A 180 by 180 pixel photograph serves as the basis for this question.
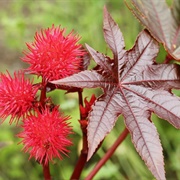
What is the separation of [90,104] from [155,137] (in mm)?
203

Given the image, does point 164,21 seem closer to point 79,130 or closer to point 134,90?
point 134,90

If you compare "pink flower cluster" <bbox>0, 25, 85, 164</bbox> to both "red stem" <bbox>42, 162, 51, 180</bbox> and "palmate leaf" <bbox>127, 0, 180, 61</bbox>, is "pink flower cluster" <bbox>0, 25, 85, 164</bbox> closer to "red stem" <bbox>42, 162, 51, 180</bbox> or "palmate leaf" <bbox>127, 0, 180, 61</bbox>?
"red stem" <bbox>42, 162, 51, 180</bbox>

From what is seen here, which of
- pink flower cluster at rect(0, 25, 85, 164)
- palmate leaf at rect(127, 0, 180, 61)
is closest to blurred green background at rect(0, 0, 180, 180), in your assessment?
palmate leaf at rect(127, 0, 180, 61)

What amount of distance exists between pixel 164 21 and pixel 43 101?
0.49 m

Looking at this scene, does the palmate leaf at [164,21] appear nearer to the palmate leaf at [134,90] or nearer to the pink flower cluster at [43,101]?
the palmate leaf at [134,90]

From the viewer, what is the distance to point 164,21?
4.42 ft

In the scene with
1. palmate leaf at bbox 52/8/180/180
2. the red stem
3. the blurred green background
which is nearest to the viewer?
palmate leaf at bbox 52/8/180/180

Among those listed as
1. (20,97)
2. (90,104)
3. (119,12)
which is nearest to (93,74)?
(90,104)

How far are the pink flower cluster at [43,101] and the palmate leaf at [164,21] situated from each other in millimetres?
286

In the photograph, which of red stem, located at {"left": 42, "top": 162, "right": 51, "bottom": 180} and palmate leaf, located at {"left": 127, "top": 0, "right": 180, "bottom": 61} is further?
palmate leaf, located at {"left": 127, "top": 0, "right": 180, "bottom": 61}

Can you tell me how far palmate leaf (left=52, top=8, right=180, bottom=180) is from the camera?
3.46 ft

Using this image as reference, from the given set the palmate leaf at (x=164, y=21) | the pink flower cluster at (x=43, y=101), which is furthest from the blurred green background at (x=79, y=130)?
the pink flower cluster at (x=43, y=101)

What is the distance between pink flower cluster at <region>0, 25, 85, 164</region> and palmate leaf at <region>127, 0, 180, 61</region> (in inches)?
11.3

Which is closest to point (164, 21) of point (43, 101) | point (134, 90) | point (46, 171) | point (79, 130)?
point (134, 90)
